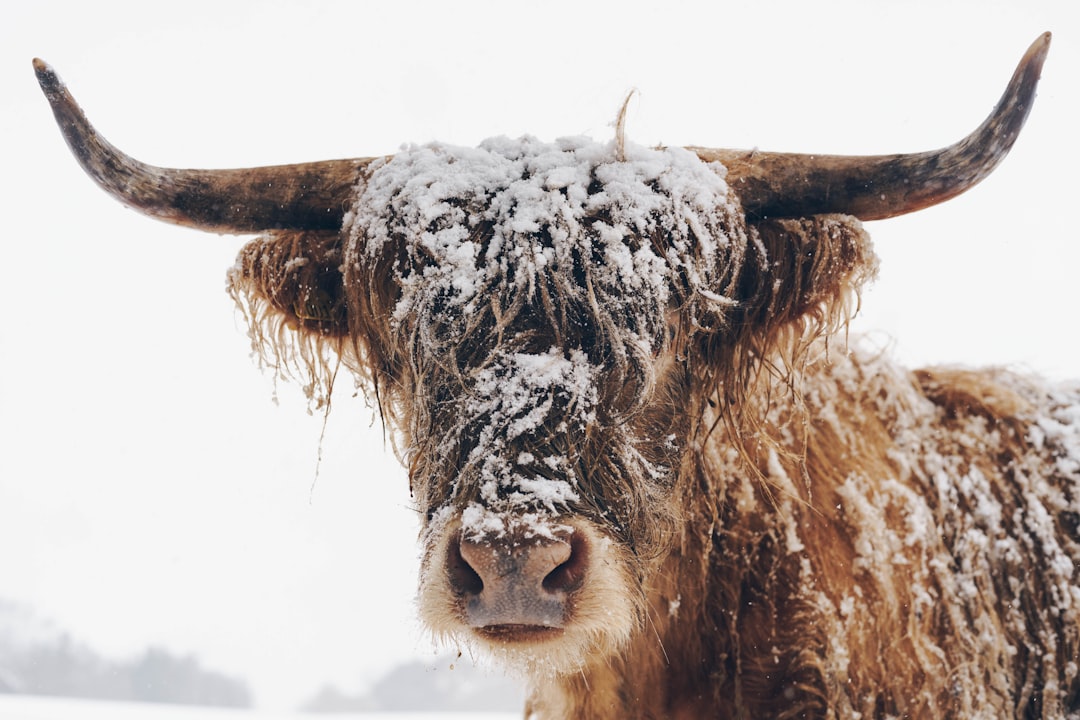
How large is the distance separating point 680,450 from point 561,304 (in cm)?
54

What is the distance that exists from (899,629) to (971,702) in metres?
0.29

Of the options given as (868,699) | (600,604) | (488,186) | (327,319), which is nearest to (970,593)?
(868,699)

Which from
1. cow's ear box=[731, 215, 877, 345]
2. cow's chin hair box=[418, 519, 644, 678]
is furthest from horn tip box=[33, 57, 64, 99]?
cow's ear box=[731, 215, 877, 345]

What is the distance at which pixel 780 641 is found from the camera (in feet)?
7.62

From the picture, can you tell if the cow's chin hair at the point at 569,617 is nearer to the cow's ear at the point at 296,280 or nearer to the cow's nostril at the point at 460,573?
the cow's nostril at the point at 460,573

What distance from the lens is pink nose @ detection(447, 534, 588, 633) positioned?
1789 mm

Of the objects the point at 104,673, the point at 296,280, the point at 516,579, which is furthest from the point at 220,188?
the point at 104,673

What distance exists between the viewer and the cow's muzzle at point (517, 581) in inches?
70.5

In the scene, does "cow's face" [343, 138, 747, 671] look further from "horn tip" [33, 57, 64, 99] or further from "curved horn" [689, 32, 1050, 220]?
"horn tip" [33, 57, 64, 99]

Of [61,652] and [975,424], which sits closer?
[975,424]

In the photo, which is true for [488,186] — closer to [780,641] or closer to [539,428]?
[539,428]

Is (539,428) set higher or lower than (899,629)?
higher

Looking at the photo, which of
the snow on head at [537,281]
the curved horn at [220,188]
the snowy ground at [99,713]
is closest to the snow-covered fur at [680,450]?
the snow on head at [537,281]

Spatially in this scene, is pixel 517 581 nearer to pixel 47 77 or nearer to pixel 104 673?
pixel 47 77
